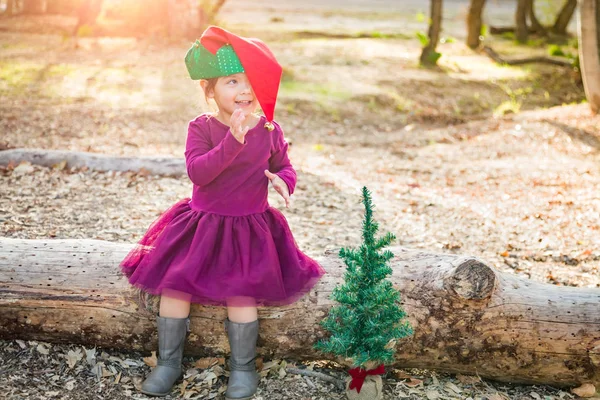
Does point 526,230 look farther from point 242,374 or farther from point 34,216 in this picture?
point 34,216

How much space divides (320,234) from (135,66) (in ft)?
23.6

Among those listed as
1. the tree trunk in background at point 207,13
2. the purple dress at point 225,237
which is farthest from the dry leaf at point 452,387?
the tree trunk in background at point 207,13

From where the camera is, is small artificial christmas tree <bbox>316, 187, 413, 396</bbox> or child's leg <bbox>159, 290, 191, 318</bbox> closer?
small artificial christmas tree <bbox>316, 187, 413, 396</bbox>

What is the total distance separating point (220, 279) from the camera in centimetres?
288

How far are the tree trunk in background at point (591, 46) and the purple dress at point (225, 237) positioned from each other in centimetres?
735

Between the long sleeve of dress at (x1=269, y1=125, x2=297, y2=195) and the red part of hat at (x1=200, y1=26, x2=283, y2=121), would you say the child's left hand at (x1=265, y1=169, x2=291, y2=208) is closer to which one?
the long sleeve of dress at (x1=269, y1=125, x2=297, y2=195)

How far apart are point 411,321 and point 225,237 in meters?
0.96

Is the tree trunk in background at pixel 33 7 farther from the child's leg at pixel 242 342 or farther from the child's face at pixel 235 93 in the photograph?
the child's leg at pixel 242 342

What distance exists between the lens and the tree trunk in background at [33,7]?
53.6ft

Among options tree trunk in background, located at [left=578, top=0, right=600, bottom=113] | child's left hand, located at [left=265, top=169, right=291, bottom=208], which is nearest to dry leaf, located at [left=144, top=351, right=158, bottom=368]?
child's left hand, located at [left=265, top=169, right=291, bottom=208]

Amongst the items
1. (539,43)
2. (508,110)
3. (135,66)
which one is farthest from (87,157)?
(539,43)

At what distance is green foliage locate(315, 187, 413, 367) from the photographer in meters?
2.71

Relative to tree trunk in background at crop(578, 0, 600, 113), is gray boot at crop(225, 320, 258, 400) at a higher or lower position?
lower

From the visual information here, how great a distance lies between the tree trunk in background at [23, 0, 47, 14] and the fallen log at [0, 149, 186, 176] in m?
11.8
